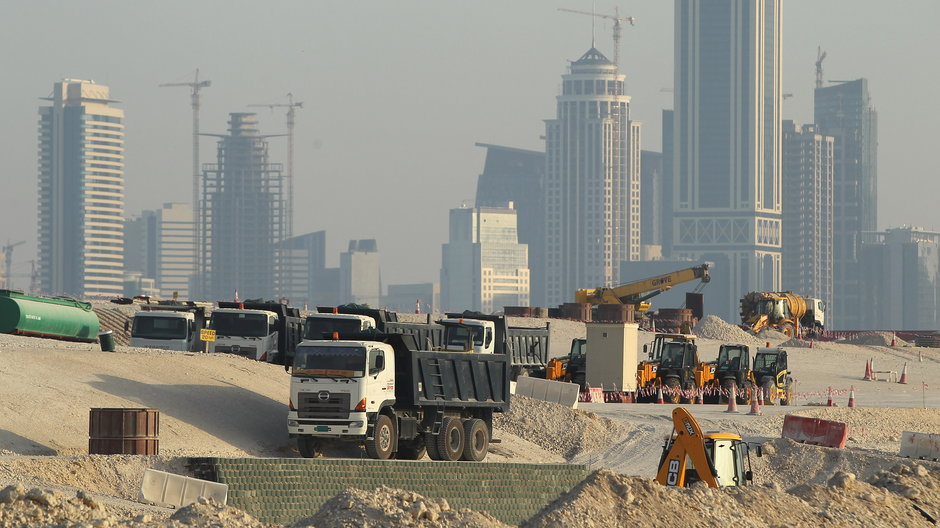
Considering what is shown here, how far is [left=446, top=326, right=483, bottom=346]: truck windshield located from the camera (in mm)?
45531

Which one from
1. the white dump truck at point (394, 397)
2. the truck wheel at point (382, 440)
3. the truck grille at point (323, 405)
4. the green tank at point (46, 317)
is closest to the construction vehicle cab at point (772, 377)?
the white dump truck at point (394, 397)

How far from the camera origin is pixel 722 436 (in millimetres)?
24422

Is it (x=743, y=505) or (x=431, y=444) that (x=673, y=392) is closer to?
(x=431, y=444)

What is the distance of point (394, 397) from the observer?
28453mm

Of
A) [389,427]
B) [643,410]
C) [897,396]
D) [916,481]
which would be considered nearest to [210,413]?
[389,427]

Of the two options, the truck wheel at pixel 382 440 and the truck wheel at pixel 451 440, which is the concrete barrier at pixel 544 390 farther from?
the truck wheel at pixel 382 440

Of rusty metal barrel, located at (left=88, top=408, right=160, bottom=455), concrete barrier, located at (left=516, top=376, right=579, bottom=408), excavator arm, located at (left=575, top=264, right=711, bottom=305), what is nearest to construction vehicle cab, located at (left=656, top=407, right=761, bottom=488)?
rusty metal barrel, located at (left=88, top=408, right=160, bottom=455)

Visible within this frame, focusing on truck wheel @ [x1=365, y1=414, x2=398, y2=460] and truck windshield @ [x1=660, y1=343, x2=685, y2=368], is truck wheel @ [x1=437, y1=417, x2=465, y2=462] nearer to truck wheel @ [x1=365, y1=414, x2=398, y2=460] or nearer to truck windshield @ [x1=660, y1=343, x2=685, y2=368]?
truck wheel @ [x1=365, y1=414, x2=398, y2=460]

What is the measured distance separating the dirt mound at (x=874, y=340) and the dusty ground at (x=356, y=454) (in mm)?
50325

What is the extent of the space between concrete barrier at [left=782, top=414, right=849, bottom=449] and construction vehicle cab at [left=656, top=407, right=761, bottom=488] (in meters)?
11.8

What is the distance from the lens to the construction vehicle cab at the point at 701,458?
79.0ft

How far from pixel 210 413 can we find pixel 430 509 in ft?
45.5

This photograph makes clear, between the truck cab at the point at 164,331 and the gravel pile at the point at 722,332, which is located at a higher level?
the truck cab at the point at 164,331

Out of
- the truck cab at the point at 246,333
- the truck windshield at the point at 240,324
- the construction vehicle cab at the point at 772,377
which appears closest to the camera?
the truck cab at the point at 246,333
